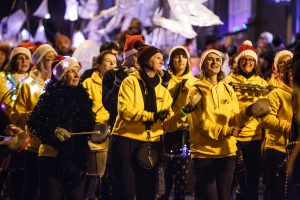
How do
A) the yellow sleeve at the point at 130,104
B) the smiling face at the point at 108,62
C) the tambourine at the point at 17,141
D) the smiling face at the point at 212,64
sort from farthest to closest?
1. the smiling face at the point at 108,62
2. the smiling face at the point at 212,64
3. the yellow sleeve at the point at 130,104
4. the tambourine at the point at 17,141

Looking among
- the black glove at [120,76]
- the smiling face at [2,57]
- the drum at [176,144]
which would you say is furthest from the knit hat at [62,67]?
the smiling face at [2,57]

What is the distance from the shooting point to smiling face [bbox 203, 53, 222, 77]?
10148mm

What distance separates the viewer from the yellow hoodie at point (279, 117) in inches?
404

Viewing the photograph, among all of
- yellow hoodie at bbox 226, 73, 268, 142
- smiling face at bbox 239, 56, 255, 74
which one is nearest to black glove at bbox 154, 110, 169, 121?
yellow hoodie at bbox 226, 73, 268, 142

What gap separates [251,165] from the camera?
37.8 ft

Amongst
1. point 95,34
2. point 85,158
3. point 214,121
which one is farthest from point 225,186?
point 95,34

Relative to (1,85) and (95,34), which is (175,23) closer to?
(1,85)

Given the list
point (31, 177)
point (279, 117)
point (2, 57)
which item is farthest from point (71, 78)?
point (2, 57)

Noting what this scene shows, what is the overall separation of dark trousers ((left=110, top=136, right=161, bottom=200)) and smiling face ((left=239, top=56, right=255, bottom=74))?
2.61 meters

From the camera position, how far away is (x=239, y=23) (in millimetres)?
26453

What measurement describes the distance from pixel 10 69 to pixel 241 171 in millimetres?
3600

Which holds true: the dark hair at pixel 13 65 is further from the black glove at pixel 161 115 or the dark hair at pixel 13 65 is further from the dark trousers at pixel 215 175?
the dark trousers at pixel 215 175

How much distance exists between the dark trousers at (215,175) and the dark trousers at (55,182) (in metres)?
1.39

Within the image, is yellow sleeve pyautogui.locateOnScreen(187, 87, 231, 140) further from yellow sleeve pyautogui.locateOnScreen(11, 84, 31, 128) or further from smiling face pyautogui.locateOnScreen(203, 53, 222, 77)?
yellow sleeve pyautogui.locateOnScreen(11, 84, 31, 128)
